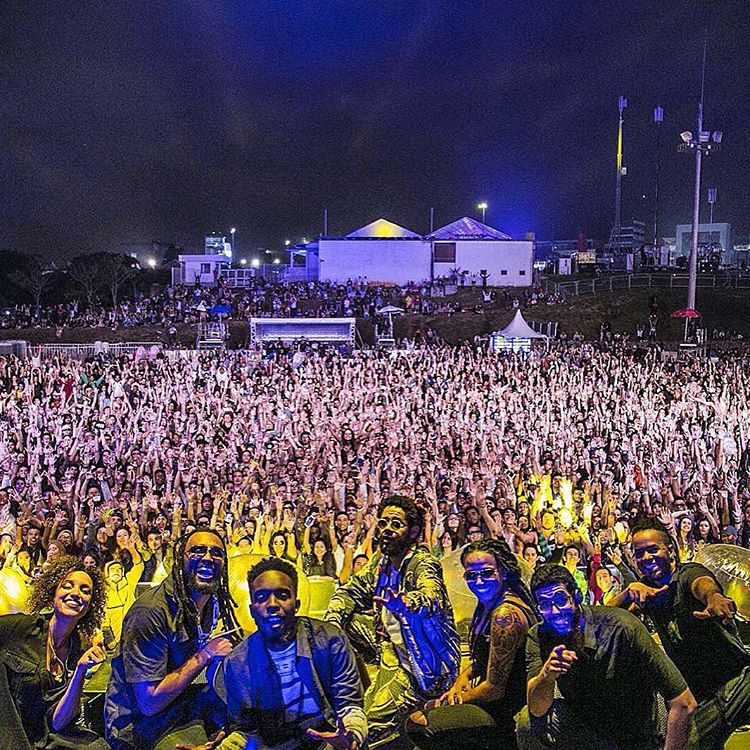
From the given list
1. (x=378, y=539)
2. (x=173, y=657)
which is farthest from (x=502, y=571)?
(x=173, y=657)

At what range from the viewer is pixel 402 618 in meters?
3.45

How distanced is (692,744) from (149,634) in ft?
7.74

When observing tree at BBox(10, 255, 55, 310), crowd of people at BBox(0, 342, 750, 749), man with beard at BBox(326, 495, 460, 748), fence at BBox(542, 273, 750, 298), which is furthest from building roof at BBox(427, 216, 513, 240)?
man with beard at BBox(326, 495, 460, 748)

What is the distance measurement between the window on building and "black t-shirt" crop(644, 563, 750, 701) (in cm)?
3686

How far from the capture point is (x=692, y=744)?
3.31 m

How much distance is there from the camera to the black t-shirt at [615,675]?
10.0 feet

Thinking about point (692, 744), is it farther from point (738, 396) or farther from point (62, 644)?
point (738, 396)

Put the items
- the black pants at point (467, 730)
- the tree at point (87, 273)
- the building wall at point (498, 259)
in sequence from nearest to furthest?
the black pants at point (467, 730), the building wall at point (498, 259), the tree at point (87, 273)

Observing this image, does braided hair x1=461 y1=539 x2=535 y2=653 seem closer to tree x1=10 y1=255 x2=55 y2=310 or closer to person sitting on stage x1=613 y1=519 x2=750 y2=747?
person sitting on stage x1=613 y1=519 x2=750 y2=747

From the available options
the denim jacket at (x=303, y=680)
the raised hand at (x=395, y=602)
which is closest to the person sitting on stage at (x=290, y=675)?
the denim jacket at (x=303, y=680)

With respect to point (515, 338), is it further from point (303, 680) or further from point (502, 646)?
point (303, 680)

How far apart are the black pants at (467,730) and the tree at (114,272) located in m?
40.0

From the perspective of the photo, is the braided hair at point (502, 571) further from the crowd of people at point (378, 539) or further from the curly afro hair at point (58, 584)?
the curly afro hair at point (58, 584)

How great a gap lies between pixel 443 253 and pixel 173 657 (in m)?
37.6
